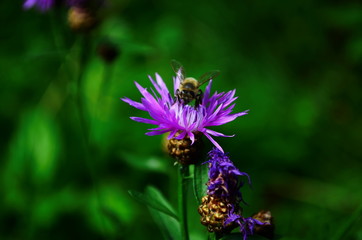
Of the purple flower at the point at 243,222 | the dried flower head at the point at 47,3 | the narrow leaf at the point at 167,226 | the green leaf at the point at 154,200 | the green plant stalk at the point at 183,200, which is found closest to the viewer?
→ the purple flower at the point at 243,222

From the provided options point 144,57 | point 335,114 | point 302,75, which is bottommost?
point 335,114

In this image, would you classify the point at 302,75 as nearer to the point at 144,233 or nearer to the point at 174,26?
the point at 174,26

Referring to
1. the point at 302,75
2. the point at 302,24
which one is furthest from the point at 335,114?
the point at 302,24

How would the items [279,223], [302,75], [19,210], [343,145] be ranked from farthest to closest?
[302,75] < [343,145] < [19,210] < [279,223]

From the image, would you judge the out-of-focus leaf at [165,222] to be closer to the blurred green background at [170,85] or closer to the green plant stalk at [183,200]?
the green plant stalk at [183,200]

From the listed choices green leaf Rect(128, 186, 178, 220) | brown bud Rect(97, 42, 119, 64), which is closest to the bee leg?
green leaf Rect(128, 186, 178, 220)

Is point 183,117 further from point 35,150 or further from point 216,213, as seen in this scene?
point 35,150

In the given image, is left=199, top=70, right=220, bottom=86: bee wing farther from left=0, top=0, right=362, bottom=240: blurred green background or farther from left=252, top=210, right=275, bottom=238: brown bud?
left=0, top=0, right=362, bottom=240: blurred green background

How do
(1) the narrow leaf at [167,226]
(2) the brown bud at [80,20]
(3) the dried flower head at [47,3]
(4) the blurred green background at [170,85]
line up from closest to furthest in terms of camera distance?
(1) the narrow leaf at [167,226], (3) the dried flower head at [47,3], (2) the brown bud at [80,20], (4) the blurred green background at [170,85]

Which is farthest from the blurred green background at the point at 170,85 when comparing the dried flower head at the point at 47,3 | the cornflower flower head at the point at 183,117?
the cornflower flower head at the point at 183,117
